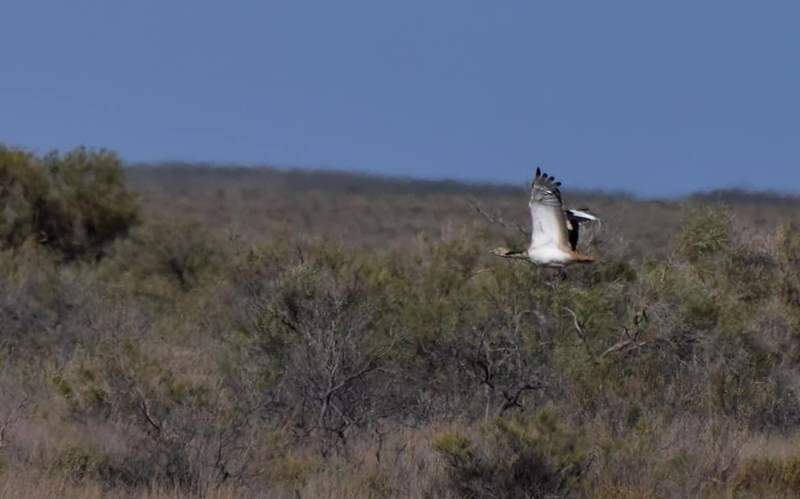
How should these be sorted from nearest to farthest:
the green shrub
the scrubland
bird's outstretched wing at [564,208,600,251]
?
the scrubland
bird's outstretched wing at [564,208,600,251]
the green shrub

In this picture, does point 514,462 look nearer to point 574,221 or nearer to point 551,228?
point 551,228

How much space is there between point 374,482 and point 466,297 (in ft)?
11.3

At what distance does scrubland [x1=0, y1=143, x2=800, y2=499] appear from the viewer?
9.88m

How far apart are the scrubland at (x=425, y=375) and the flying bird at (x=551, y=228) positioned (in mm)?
1025

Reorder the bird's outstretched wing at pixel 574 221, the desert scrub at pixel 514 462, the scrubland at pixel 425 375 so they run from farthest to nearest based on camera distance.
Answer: the bird's outstretched wing at pixel 574 221 < the scrubland at pixel 425 375 < the desert scrub at pixel 514 462

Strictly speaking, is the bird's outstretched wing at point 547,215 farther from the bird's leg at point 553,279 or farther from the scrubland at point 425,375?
the bird's leg at point 553,279

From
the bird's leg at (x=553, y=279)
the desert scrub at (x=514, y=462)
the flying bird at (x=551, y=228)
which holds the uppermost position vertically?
the flying bird at (x=551, y=228)

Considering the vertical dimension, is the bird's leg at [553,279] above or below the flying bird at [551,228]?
below

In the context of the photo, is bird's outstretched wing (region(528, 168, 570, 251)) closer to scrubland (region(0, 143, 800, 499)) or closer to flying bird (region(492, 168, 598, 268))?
flying bird (region(492, 168, 598, 268))

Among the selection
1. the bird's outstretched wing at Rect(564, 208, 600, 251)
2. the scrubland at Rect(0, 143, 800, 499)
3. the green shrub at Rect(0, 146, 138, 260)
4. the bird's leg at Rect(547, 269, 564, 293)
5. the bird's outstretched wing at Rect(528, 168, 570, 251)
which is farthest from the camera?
the green shrub at Rect(0, 146, 138, 260)

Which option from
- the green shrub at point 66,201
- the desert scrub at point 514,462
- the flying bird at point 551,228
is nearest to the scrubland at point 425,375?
the desert scrub at point 514,462

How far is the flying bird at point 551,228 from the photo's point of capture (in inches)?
437

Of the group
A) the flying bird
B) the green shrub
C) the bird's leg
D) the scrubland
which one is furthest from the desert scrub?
the green shrub

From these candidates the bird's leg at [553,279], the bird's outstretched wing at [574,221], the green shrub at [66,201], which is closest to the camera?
the bird's outstretched wing at [574,221]
